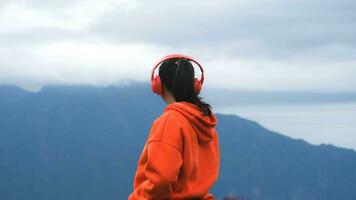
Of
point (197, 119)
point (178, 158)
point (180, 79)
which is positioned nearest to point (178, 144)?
point (178, 158)

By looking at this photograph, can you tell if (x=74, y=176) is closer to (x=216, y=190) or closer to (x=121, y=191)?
(x=121, y=191)

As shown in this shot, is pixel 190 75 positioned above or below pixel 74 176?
above

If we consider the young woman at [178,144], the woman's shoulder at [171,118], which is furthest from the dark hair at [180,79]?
the woman's shoulder at [171,118]

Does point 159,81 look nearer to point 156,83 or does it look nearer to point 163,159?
point 156,83

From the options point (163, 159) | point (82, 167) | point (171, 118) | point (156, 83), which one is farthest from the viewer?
point (82, 167)

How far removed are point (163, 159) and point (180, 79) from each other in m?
0.52

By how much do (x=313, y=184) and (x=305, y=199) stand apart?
9724 millimetres

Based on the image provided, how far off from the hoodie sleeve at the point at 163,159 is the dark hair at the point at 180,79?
196 millimetres

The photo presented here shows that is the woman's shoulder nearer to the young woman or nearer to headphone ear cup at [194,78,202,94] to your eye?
the young woman

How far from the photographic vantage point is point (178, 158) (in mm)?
4117

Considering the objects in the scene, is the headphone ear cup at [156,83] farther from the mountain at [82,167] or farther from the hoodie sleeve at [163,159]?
the mountain at [82,167]

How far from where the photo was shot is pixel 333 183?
644 feet

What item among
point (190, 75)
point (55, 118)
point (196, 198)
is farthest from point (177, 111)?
point (55, 118)

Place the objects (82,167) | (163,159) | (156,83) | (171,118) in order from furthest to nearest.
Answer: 1. (82,167)
2. (156,83)
3. (171,118)
4. (163,159)
